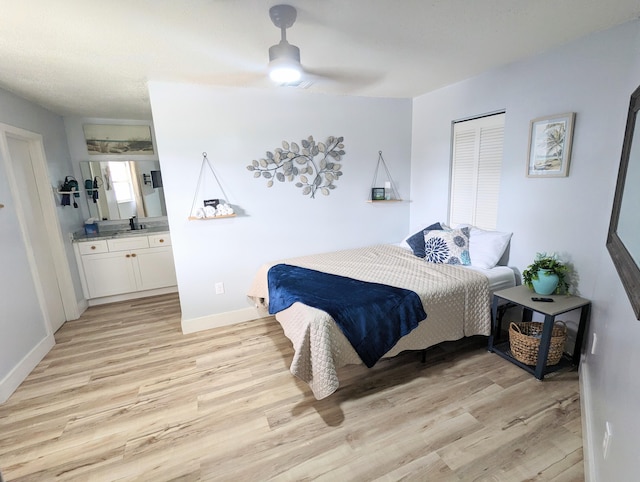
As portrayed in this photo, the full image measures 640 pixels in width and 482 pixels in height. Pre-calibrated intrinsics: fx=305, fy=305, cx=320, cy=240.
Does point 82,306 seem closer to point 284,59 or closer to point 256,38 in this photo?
point 256,38

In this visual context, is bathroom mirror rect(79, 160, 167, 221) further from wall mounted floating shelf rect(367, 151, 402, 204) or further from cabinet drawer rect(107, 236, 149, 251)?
wall mounted floating shelf rect(367, 151, 402, 204)

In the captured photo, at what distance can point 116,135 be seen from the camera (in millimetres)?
4121

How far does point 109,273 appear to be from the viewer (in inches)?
154

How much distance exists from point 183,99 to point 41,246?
2.16 meters

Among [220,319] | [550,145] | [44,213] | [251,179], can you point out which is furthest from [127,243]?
[550,145]

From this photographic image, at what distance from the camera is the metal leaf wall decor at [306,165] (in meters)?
3.12

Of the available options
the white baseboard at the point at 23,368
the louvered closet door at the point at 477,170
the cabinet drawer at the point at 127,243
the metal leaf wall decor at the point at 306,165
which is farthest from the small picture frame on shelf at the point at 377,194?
the white baseboard at the point at 23,368

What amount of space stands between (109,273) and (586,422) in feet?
15.7

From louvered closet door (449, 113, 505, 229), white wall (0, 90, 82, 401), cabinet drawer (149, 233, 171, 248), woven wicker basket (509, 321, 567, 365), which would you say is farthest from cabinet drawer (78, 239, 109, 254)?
woven wicker basket (509, 321, 567, 365)

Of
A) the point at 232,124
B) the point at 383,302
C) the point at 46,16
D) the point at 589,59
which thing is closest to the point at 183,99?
the point at 232,124

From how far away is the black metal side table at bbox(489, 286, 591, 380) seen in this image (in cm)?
207

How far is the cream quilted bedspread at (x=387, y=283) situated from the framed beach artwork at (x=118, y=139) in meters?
2.73

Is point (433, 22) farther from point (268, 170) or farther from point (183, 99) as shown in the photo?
point (183, 99)

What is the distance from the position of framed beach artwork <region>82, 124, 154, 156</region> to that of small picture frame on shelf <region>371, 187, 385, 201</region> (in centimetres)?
315
